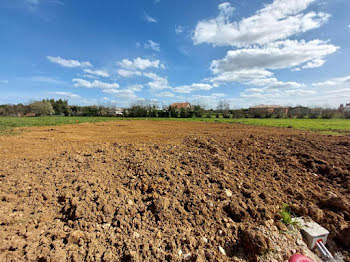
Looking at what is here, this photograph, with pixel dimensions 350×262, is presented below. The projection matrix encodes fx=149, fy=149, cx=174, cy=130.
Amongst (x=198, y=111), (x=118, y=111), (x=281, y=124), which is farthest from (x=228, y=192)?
(x=118, y=111)

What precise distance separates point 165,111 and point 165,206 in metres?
37.3

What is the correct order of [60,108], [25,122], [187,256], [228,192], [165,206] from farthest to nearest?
1. [60,108]
2. [25,122]
3. [228,192]
4. [165,206]
5. [187,256]

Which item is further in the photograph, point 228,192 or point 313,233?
point 228,192

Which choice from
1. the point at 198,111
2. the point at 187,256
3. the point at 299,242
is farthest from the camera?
the point at 198,111

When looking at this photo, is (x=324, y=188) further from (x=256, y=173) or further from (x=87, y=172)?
(x=87, y=172)

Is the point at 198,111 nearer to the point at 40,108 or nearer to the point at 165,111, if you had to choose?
the point at 165,111

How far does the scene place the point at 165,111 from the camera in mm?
39000

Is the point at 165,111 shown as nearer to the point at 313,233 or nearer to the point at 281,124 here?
the point at 281,124

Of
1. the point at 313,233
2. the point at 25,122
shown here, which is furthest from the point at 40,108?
the point at 313,233

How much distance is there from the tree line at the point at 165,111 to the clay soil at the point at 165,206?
34119 millimetres

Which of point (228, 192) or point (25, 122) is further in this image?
point (25, 122)

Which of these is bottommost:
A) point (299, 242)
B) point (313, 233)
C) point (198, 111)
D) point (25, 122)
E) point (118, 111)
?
point (299, 242)

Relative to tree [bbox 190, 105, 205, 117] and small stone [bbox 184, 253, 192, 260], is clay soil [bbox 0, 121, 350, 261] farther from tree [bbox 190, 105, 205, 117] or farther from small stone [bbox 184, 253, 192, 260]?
tree [bbox 190, 105, 205, 117]

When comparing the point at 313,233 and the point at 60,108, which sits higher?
the point at 60,108
